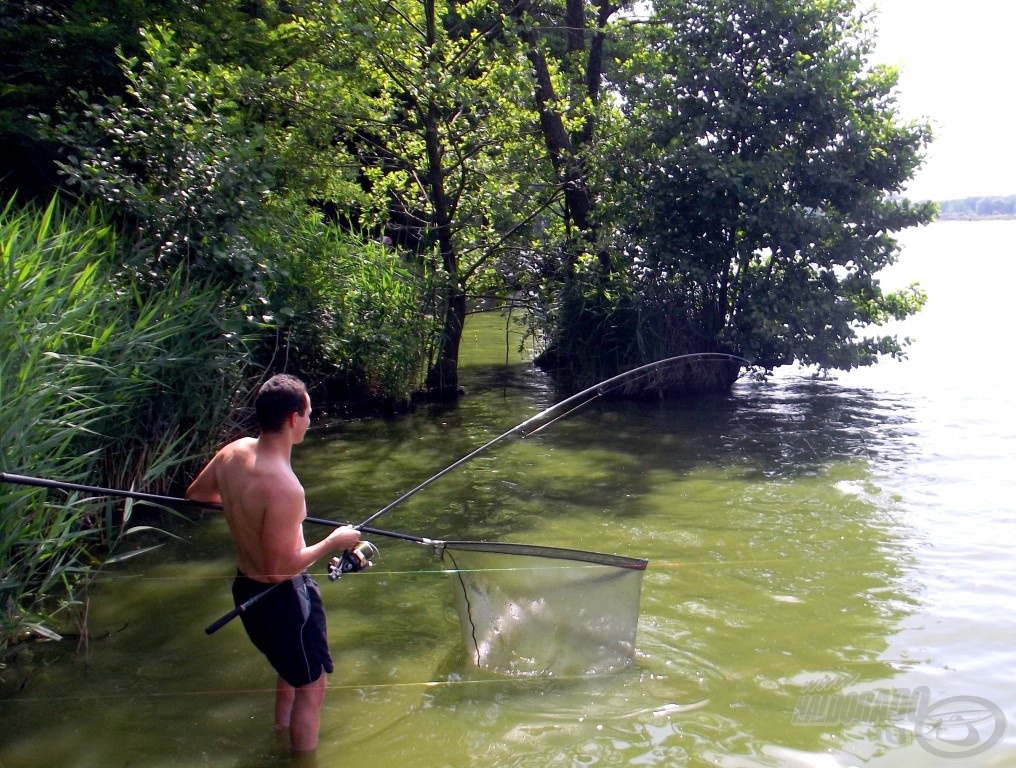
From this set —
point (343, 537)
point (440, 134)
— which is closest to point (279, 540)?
point (343, 537)

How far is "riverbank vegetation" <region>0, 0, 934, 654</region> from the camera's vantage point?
838 cm

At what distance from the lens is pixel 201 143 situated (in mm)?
8594

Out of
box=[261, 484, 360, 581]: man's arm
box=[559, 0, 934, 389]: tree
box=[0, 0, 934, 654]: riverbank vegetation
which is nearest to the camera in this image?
box=[261, 484, 360, 581]: man's arm

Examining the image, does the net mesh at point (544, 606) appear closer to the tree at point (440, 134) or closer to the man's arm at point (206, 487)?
the man's arm at point (206, 487)

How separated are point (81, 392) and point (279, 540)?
267 centimetres

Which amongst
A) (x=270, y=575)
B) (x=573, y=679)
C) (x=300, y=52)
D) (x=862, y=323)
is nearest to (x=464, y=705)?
(x=573, y=679)

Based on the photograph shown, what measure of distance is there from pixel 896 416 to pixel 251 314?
24.4ft

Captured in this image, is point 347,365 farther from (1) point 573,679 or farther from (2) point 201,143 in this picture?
(1) point 573,679

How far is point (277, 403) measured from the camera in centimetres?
395

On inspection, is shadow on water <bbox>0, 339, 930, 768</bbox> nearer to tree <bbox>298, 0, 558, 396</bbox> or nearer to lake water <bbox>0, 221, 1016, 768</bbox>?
lake water <bbox>0, 221, 1016, 768</bbox>

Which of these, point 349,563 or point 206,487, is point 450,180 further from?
point 349,563

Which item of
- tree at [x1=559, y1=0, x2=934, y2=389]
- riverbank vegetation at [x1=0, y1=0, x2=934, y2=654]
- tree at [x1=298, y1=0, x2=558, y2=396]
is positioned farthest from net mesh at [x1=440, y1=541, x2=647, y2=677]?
tree at [x1=559, y1=0, x2=934, y2=389]

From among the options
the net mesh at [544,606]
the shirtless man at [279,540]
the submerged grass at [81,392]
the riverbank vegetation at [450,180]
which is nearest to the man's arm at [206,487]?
the shirtless man at [279,540]

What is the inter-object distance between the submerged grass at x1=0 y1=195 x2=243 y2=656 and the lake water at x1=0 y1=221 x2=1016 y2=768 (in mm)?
534
